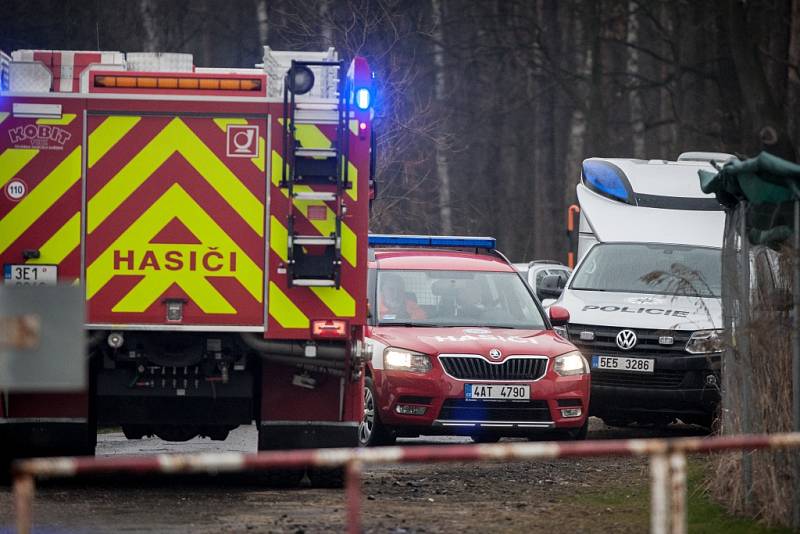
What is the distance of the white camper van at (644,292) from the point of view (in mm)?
14969

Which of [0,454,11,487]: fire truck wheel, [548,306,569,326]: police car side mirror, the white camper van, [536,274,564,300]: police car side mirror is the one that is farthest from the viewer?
[536,274,564,300]: police car side mirror

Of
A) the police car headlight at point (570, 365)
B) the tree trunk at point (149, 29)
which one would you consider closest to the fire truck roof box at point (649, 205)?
the police car headlight at point (570, 365)

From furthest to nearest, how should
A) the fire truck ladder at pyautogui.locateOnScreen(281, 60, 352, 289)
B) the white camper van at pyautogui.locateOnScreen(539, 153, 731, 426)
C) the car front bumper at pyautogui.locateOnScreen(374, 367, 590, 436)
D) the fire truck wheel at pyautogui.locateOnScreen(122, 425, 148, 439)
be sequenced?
the white camper van at pyautogui.locateOnScreen(539, 153, 731, 426)
the car front bumper at pyautogui.locateOnScreen(374, 367, 590, 436)
the fire truck wheel at pyautogui.locateOnScreen(122, 425, 148, 439)
the fire truck ladder at pyautogui.locateOnScreen(281, 60, 352, 289)

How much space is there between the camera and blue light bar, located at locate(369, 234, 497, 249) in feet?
51.9

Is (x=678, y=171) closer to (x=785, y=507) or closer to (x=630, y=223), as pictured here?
(x=630, y=223)

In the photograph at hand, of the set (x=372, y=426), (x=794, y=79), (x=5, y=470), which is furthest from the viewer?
(x=794, y=79)

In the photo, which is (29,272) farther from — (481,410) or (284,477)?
(481,410)

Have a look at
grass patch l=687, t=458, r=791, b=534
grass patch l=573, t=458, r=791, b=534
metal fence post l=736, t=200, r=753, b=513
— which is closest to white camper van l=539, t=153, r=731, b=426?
grass patch l=573, t=458, r=791, b=534

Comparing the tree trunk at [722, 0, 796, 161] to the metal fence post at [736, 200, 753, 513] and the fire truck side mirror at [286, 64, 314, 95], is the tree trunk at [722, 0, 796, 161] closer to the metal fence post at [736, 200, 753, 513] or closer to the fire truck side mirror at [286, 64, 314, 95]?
the metal fence post at [736, 200, 753, 513]

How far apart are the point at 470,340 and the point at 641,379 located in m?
2.16

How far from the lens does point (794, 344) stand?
9297mm

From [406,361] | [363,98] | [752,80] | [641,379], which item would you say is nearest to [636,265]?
[641,379]

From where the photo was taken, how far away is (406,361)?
13422 millimetres

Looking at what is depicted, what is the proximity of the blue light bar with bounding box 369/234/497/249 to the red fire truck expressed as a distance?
5.06 metres
